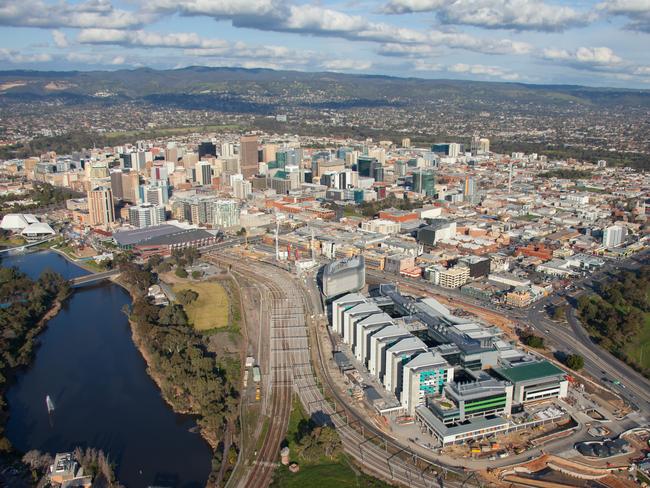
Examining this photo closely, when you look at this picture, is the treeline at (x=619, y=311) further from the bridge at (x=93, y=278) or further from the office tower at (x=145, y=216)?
the office tower at (x=145, y=216)

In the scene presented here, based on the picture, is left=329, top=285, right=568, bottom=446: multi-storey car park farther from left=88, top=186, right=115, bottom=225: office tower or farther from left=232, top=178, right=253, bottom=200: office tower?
left=232, top=178, right=253, bottom=200: office tower

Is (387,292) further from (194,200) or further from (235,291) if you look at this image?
(194,200)

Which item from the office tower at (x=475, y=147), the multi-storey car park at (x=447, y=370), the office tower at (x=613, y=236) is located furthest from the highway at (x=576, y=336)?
the office tower at (x=475, y=147)

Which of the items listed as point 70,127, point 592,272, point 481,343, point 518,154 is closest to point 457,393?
point 481,343

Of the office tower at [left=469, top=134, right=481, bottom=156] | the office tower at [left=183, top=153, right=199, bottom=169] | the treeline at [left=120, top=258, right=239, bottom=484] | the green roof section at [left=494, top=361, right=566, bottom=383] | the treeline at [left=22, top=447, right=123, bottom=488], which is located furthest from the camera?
the office tower at [left=469, top=134, right=481, bottom=156]

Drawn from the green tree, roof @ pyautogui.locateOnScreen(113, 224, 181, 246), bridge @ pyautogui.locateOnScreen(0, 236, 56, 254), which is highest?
roof @ pyautogui.locateOnScreen(113, 224, 181, 246)

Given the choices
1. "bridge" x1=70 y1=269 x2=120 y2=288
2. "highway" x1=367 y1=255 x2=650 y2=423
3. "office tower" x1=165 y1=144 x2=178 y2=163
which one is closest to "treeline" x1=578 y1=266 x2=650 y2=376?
"highway" x1=367 y1=255 x2=650 y2=423

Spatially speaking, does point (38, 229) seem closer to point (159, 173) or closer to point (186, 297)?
point (159, 173)
